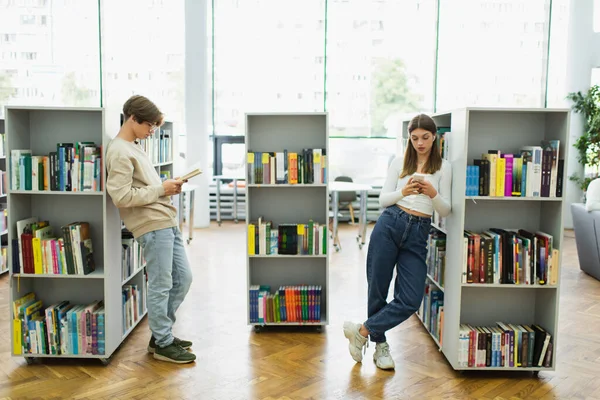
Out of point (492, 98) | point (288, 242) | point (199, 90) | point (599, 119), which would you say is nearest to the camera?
point (288, 242)

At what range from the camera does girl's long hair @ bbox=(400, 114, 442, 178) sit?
3.79 metres

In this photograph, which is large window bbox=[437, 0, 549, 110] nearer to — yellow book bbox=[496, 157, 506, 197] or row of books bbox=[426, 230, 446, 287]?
row of books bbox=[426, 230, 446, 287]

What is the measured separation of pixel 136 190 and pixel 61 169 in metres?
0.54

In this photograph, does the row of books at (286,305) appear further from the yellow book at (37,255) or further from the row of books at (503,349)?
the yellow book at (37,255)

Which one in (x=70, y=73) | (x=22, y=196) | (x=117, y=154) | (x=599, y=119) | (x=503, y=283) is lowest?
(x=503, y=283)

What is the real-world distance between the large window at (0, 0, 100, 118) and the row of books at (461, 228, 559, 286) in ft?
25.8

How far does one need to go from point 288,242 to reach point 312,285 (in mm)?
508

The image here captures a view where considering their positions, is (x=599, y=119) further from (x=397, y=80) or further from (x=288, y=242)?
(x=288, y=242)

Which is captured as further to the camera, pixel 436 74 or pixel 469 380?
pixel 436 74

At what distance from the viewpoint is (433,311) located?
448 cm

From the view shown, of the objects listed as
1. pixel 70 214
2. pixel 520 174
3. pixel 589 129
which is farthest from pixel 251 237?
pixel 589 129

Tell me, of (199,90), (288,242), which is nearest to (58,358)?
(288,242)

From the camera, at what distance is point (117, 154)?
12.2ft

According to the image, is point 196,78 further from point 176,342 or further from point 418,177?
point 418,177
